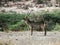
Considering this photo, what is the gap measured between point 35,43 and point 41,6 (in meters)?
15.8

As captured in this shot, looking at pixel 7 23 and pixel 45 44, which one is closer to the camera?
pixel 45 44

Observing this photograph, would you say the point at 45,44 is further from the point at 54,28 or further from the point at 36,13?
the point at 36,13

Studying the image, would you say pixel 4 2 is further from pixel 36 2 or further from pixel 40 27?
pixel 40 27

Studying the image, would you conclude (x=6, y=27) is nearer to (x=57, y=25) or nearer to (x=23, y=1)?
(x=57, y=25)

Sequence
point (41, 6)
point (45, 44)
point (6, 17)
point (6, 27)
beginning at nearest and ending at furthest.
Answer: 1. point (45, 44)
2. point (6, 27)
3. point (6, 17)
4. point (41, 6)

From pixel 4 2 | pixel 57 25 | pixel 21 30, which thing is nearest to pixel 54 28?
pixel 57 25

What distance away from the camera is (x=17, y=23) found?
1094 inches

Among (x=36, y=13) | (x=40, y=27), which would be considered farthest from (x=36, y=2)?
(x=40, y=27)

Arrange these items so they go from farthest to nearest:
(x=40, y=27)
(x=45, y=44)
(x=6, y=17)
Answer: (x=6, y=17) → (x=40, y=27) → (x=45, y=44)

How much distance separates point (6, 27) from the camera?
88.6 feet

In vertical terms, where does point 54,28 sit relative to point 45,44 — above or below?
below

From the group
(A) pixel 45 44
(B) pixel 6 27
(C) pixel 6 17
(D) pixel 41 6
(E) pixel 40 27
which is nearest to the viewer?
(A) pixel 45 44

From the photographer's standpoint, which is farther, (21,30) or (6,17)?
(6,17)

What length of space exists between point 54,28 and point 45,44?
8.87 m
